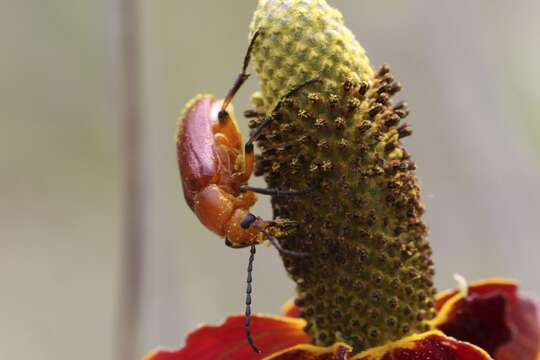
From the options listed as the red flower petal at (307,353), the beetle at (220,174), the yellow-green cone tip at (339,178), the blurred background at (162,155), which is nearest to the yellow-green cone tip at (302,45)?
the yellow-green cone tip at (339,178)

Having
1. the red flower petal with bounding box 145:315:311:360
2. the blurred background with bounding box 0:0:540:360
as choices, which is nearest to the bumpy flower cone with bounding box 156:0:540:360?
the red flower petal with bounding box 145:315:311:360

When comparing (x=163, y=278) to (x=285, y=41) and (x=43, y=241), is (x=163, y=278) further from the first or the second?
(x=43, y=241)

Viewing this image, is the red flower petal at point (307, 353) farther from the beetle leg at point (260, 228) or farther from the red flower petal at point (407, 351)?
the beetle leg at point (260, 228)

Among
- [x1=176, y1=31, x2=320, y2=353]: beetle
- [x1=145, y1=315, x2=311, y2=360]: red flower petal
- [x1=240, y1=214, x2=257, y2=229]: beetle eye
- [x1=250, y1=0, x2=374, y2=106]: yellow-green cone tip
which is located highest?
[x1=250, y1=0, x2=374, y2=106]: yellow-green cone tip

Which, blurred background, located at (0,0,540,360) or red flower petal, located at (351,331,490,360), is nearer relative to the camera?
red flower petal, located at (351,331,490,360)

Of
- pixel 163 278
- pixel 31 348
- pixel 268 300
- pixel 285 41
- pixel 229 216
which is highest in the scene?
pixel 285 41

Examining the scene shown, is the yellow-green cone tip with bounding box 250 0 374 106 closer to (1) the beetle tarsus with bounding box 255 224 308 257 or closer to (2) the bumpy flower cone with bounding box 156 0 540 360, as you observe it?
(2) the bumpy flower cone with bounding box 156 0 540 360

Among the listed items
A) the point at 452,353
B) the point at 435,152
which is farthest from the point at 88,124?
the point at 452,353
